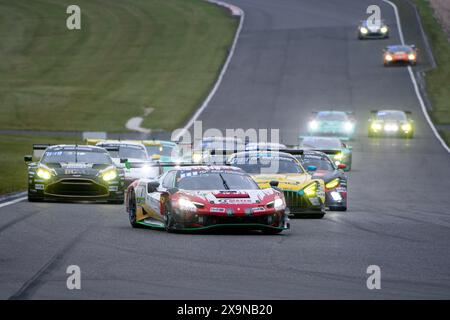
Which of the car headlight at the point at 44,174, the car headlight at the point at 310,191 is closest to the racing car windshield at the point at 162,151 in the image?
the car headlight at the point at 44,174

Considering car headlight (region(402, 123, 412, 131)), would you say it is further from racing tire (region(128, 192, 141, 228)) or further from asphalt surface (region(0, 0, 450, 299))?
racing tire (region(128, 192, 141, 228))

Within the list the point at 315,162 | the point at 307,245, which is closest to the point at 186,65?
the point at 315,162

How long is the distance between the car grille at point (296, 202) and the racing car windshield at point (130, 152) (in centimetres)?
1043

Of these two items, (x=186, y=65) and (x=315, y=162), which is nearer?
(x=315, y=162)

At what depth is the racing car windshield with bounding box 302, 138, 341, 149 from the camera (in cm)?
3978

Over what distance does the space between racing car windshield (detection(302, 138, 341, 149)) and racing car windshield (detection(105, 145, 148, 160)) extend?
8460mm

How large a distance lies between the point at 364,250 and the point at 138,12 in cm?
7738

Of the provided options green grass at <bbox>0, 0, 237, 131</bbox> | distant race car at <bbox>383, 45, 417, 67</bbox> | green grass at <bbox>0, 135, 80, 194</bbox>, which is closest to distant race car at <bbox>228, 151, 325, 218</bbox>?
green grass at <bbox>0, 135, 80, 194</bbox>

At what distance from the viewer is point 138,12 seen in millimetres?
92625

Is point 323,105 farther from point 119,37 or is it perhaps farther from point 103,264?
point 103,264

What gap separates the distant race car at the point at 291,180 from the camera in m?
22.5

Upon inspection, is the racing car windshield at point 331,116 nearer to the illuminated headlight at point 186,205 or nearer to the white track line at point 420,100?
the white track line at point 420,100

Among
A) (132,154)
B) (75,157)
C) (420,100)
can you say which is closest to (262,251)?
(75,157)

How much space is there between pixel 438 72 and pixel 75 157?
43781 millimetres
